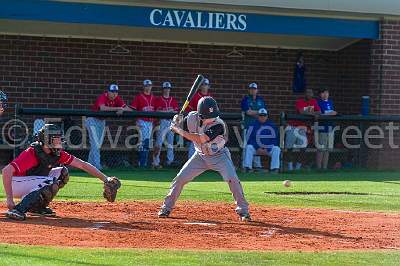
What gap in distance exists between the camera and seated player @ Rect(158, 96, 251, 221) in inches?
417

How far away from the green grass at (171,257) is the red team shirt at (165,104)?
11.6 metres

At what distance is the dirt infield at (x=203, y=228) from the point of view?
888 cm

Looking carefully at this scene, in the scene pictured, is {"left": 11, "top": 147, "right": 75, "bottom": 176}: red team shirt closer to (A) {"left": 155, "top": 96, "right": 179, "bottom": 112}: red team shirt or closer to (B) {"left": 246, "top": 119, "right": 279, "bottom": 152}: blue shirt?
(A) {"left": 155, "top": 96, "right": 179, "bottom": 112}: red team shirt

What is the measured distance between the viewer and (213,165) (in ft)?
35.8

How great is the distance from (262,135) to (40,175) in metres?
9.86

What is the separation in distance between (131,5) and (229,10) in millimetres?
2300

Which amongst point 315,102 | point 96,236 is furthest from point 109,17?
point 96,236

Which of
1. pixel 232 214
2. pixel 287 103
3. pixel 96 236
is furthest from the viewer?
pixel 287 103

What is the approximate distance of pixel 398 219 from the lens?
11625 mm

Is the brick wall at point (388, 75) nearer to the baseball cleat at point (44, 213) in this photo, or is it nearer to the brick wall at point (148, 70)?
the brick wall at point (148, 70)

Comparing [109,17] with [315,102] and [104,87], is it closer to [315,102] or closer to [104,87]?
[104,87]

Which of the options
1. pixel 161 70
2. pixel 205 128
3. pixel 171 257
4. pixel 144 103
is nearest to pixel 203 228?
pixel 205 128

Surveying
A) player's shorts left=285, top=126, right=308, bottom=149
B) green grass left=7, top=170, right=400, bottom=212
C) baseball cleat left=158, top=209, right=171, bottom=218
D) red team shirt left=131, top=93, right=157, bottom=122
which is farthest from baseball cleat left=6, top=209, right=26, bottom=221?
player's shorts left=285, top=126, right=308, bottom=149

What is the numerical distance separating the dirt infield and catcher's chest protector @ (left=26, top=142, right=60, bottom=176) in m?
0.53
